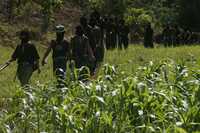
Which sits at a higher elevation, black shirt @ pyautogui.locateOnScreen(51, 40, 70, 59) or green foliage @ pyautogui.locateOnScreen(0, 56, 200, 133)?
green foliage @ pyautogui.locateOnScreen(0, 56, 200, 133)

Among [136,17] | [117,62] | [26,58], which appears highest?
[26,58]

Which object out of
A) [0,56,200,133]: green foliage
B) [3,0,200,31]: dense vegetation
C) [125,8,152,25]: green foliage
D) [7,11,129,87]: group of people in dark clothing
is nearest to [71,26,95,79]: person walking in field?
[7,11,129,87]: group of people in dark clothing

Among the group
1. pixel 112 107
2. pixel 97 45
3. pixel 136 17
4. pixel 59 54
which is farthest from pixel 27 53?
pixel 136 17

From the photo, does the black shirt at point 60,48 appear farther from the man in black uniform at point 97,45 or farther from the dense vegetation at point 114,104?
the dense vegetation at point 114,104

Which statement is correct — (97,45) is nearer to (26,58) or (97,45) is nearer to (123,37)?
(26,58)

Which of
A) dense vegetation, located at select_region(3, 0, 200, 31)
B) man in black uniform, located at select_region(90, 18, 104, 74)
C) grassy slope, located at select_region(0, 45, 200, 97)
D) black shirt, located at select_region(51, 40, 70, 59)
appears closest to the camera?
black shirt, located at select_region(51, 40, 70, 59)

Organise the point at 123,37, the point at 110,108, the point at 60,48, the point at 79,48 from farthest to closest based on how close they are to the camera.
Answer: the point at 123,37 < the point at 79,48 < the point at 60,48 < the point at 110,108

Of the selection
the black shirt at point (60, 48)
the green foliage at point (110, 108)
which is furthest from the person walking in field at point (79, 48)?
the green foliage at point (110, 108)

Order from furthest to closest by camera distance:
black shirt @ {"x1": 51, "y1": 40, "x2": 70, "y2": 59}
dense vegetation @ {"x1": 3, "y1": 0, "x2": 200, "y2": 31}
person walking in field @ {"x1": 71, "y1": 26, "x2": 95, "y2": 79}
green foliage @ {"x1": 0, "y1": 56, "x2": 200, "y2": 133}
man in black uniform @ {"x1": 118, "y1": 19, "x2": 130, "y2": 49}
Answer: dense vegetation @ {"x1": 3, "y1": 0, "x2": 200, "y2": 31} → man in black uniform @ {"x1": 118, "y1": 19, "x2": 130, "y2": 49} → person walking in field @ {"x1": 71, "y1": 26, "x2": 95, "y2": 79} → black shirt @ {"x1": 51, "y1": 40, "x2": 70, "y2": 59} → green foliage @ {"x1": 0, "y1": 56, "x2": 200, "y2": 133}

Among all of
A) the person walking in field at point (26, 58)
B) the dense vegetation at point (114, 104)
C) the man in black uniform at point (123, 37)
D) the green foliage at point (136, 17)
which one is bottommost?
the green foliage at point (136, 17)

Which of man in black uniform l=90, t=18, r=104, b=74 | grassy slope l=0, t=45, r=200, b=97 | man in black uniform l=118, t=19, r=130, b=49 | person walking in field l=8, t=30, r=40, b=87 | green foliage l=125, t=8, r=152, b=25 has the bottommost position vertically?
green foliage l=125, t=8, r=152, b=25

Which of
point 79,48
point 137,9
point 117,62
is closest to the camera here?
point 79,48

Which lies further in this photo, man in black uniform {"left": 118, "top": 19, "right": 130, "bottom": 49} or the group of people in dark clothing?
man in black uniform {"left": 118, "top": 19, "right": 130, "bottom": 49}

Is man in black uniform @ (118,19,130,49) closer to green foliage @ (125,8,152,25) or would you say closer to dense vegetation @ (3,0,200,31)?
dense vegetation @ (3,0,200,31)
